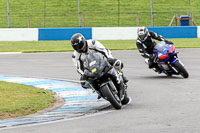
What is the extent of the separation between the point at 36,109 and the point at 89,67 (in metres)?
1.38

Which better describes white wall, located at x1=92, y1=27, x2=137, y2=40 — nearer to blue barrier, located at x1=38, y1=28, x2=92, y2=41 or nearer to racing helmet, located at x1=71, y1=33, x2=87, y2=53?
blue barrier, located at x1=38, y1=28, x2=92, y2=41

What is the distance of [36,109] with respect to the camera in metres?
9.91

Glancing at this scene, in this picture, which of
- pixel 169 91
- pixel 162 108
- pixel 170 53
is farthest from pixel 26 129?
pixel 170 53

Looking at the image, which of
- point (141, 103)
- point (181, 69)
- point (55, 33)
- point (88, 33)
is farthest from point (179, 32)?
point (141, 103)

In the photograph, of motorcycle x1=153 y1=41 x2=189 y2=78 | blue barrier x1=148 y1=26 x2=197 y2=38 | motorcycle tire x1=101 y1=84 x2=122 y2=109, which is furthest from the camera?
blue barrier x1=148 y1=26 x2=197 y2=38

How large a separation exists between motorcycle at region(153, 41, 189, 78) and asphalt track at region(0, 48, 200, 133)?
0.74ft

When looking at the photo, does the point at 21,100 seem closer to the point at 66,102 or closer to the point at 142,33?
the point at 66,102

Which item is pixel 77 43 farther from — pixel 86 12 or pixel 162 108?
pixel 86 12

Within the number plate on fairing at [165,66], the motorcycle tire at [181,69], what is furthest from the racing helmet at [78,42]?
the number plate on fairing at [165,66]

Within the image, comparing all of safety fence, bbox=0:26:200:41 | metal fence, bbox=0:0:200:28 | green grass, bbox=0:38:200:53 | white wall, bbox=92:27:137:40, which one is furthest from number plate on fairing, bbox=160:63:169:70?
metal fence, bbox=0:0:200:28

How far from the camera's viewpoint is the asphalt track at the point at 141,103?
7.64 metres

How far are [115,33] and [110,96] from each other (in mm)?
21889

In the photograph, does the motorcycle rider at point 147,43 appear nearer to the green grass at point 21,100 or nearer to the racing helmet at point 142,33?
the racing helmet at point 142,33

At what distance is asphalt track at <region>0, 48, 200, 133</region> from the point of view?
7645 millimetres
